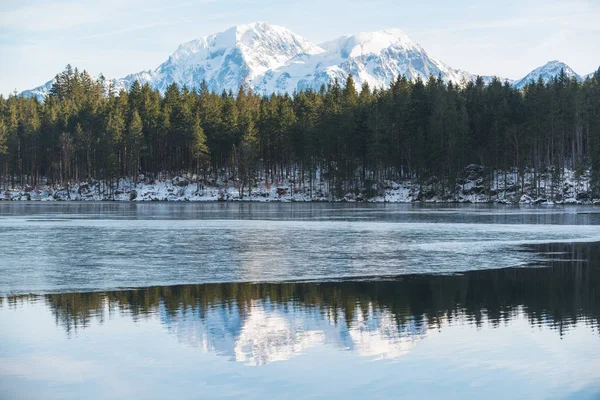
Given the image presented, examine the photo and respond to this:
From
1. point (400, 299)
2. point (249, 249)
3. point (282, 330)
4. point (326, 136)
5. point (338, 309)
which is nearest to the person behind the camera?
point (282, 330)

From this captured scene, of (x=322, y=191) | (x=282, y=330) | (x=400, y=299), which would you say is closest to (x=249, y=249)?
(x=400, y=299)

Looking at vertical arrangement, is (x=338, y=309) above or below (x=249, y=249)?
below

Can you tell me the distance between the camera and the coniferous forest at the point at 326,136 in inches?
5025

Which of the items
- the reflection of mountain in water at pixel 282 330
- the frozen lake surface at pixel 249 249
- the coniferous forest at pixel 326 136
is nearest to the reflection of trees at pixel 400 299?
the reflection of mountain in water at pixel 282 330

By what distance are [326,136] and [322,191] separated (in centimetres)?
1346

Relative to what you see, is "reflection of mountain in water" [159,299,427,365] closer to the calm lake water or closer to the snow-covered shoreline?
the calm lake water

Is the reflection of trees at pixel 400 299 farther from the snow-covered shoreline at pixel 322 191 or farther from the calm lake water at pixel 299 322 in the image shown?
the snow-covered shoreline at pixel 322 191

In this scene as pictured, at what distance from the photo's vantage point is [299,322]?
2253cm

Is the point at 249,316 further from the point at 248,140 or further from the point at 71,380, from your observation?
the point at 248,140

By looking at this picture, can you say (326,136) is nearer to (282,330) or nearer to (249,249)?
(249,249)

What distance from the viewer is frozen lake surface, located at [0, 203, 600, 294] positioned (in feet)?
108

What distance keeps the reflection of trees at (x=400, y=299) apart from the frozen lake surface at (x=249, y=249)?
2417 millimetres

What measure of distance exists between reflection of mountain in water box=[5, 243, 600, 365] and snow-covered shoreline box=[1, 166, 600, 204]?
9519 cm

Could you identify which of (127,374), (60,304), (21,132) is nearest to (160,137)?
(21,132)
